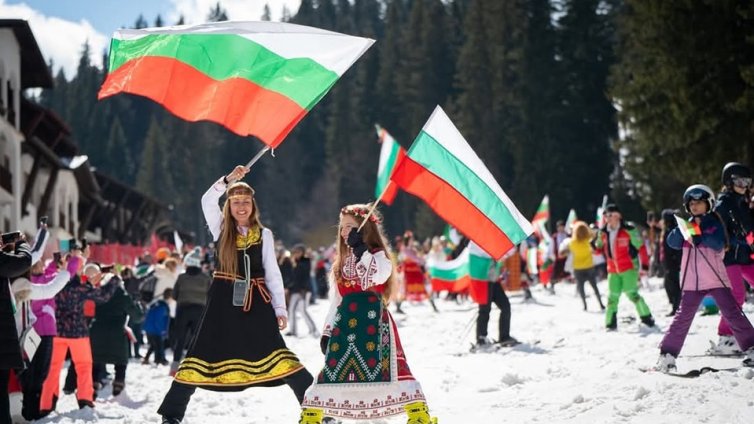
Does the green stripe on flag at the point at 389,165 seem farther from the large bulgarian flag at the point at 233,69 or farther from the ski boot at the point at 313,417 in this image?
the ski boot at the point at 313,417

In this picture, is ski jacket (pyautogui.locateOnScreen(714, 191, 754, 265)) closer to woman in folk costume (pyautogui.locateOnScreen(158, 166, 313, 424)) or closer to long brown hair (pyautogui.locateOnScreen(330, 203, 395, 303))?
long brown hair (pyautogui.locateOnScreen(330, 203, 395, 303))

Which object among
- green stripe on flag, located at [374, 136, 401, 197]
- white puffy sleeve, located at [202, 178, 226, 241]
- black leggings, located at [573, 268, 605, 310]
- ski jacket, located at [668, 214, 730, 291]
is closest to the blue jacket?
green stripe on flag, located at [374, 136, 401, 197]

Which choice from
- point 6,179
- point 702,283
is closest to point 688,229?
point 702,283

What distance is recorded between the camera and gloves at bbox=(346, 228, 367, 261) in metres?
7.00

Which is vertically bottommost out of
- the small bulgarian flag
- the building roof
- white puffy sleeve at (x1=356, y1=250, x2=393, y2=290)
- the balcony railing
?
white puffy sleeve at (x1=356, y1=250, x2=393, y2=290)

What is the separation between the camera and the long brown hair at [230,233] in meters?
7.16

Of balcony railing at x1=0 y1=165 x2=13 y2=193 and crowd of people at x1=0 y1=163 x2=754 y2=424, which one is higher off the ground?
balcony railing at x1=0 y1=165 x2=13 y2=193

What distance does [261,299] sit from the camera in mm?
7152

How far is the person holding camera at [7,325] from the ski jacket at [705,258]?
5.92 meters

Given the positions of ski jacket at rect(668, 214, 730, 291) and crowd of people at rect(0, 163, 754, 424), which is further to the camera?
ski jacket at rect(668, 214, 730, 291)

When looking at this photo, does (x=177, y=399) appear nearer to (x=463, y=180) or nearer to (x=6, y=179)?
(x=463, y=180)

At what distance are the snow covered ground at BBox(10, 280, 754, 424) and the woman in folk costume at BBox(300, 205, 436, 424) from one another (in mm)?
1519

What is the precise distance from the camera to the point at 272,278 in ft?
23.9

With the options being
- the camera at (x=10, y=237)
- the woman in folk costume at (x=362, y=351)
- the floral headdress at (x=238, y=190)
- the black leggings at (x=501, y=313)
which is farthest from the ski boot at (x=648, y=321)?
the camera at (x=10, y=237)
